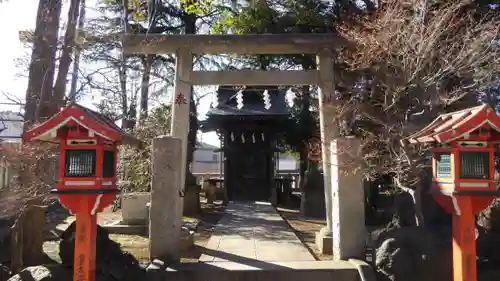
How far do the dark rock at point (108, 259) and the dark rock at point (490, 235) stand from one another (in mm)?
5912

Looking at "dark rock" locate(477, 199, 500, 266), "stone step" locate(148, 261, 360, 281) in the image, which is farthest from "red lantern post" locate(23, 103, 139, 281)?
"dark rock" locate(477, 199, 500, 266)

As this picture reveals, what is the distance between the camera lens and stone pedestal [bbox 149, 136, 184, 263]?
7.65m

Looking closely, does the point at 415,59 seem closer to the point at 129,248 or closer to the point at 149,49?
the point at 149,49

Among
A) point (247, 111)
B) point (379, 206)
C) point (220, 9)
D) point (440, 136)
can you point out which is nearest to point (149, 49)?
point (440, 136)

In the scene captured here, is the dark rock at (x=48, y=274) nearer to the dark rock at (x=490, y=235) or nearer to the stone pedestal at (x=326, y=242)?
the stone pedestal at (x=326, y=242)

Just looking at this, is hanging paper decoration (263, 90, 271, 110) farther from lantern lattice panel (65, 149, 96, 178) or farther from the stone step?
lantern lattice panel (65, 149, 96, 178)

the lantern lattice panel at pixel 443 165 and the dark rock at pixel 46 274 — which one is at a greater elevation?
the lantern lattice panel at pixel 443 165

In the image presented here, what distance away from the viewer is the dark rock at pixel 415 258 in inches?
272

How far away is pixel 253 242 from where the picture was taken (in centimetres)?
1122

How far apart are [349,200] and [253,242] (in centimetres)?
410

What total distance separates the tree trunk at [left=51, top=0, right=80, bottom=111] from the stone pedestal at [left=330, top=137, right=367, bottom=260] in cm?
513

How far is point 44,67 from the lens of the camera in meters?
8.10

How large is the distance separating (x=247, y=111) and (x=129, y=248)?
13.9 m

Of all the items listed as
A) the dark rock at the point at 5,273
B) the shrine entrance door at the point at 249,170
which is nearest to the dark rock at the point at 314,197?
the shrine entrance door at the point at 249,170
